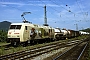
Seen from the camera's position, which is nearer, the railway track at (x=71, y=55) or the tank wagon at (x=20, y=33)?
the railway track at (x=71, y=55)

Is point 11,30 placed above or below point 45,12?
below

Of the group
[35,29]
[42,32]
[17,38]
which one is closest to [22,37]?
[17,38]

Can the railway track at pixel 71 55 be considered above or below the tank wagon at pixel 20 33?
below

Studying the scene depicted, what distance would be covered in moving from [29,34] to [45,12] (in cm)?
1067

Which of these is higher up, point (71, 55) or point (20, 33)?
point (20, 33)

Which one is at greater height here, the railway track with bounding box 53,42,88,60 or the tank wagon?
the tank wagon

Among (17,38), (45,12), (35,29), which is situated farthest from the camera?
(45,12)

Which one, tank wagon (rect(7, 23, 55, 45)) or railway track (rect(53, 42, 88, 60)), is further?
tank wagon (rect(7, 23, 55, 45))

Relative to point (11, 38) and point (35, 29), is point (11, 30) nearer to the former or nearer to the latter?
point (11, 38)

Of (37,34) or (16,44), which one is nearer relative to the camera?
(16,44)

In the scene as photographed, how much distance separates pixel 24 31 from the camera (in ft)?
82.6

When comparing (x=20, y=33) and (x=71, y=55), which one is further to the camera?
(x=20, y=33)

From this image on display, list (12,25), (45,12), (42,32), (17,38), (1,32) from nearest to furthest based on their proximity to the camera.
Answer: (17,38)
(12,25)
(42,32)
(45,12)
(1,32)

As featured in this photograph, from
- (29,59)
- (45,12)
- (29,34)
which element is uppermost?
(45,12)
